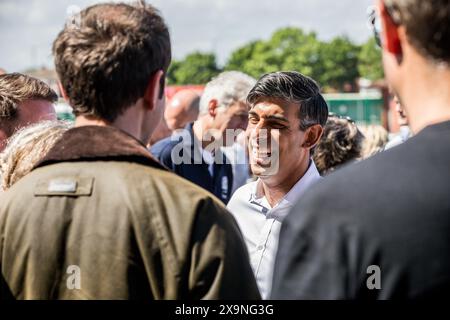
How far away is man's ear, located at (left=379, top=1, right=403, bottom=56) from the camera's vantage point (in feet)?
5.63

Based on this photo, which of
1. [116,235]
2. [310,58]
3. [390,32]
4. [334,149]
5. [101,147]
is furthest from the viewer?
[310,58]

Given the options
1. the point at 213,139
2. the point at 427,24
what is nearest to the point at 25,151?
the point at 427,24

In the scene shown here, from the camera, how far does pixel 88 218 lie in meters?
2.05

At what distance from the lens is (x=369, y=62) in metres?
118

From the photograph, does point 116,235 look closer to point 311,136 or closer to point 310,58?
point 311,136

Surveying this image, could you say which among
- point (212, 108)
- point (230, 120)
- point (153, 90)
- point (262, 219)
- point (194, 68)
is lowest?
point (262, 219)

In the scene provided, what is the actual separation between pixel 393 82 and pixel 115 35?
84cm

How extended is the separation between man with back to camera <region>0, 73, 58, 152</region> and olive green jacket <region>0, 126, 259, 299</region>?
1.94 metres

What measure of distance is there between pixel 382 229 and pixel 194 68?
127549 mm

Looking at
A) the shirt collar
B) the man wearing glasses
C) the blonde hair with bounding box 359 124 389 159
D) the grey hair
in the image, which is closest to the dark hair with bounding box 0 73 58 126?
the shirt collar
